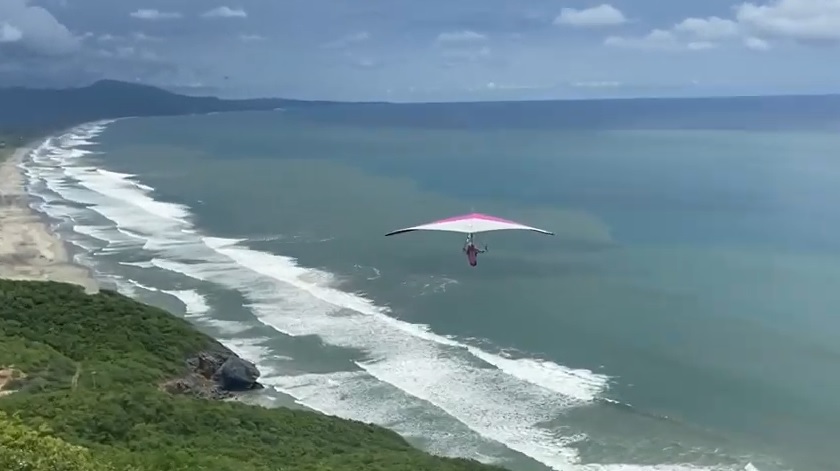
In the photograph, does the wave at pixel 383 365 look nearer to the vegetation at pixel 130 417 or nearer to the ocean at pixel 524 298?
the ocean at pixel 524 298

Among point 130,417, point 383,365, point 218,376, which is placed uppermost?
point 130,417

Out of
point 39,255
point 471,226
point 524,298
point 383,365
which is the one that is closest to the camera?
point 471,226

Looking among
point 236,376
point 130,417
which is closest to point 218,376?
point 236,376

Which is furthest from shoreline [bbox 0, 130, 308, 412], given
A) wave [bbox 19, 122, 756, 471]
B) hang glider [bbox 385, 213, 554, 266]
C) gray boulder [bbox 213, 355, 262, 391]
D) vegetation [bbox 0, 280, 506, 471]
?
hang glider [bbox 385, 213, 554, 266]

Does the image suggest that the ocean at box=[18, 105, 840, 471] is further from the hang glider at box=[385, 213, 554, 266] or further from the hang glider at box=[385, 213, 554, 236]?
the hang glider at box=[385, 213, 554, 236]

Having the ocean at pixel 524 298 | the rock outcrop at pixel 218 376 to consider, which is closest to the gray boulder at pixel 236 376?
the rock outcrop at pixel 218 376

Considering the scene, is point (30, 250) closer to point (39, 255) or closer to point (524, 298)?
point (39, 255)

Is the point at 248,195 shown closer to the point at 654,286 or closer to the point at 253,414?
the point at 654,286
